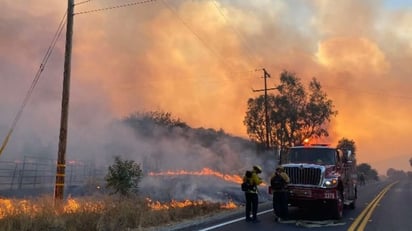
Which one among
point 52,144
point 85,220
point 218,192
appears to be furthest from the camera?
point 52,144

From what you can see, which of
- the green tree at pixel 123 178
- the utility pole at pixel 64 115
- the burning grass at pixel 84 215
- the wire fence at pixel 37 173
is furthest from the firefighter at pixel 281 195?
the wire fence at pixel 37 173

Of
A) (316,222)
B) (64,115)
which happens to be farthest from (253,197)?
(64,115)

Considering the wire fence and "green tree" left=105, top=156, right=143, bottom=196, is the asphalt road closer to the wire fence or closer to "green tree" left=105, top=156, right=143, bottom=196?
"green tree" left=105, top=156, right=143, bottom=196

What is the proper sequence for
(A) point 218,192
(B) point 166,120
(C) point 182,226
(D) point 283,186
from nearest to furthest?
(C) point 182,226
(D) point 283,186
(A) point 218,192
(B) point 166,120

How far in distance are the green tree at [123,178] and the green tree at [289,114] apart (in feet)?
103

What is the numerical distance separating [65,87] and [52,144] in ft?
53.3

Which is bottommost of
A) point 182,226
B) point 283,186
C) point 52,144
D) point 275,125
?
point 182,226

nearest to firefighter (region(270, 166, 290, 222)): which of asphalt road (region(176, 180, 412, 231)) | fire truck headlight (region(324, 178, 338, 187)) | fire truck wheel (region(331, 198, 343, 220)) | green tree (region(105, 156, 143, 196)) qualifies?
asphalt road (region(176, 180, 412, 231))

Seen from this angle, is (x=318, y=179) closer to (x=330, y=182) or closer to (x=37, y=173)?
(x=330, y=182)

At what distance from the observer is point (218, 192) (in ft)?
75.7

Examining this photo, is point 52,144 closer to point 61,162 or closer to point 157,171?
point 157,171

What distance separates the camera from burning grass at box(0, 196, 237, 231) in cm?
1002

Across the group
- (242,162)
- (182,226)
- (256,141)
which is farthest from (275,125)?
(182,226)

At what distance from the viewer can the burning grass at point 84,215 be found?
32.9ft
